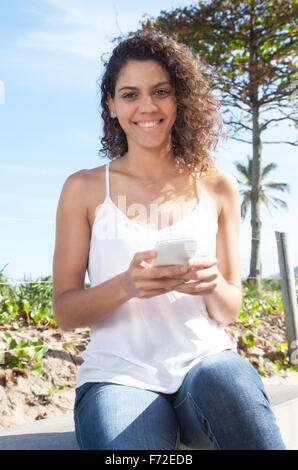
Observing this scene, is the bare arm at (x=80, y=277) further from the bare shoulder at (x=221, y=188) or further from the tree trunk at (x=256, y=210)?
the tree trunk at (x=256, y=210)

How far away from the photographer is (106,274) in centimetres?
167

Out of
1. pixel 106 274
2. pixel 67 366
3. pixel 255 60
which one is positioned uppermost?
pixel 255 60

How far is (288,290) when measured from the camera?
4.84 meters

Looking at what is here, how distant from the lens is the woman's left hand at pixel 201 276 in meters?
1.38

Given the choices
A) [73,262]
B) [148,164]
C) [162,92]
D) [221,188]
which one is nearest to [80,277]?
[73,262]

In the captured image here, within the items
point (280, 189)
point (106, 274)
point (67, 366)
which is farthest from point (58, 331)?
point (280, 189)

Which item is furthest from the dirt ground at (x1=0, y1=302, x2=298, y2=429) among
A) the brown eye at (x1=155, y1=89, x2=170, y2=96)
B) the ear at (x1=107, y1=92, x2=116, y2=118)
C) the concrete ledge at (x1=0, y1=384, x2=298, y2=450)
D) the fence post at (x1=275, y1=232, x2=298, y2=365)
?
the fence post at (x1=275, y1=232, x2=298, y2=365)

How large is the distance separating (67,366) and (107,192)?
1.85m

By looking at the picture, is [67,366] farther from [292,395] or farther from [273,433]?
[273,433]

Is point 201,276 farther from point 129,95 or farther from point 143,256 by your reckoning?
point 129,95

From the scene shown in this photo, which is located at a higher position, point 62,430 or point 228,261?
point 228,261

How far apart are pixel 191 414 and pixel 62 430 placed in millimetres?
774

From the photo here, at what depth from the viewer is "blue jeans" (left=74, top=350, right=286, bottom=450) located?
4.27ft
